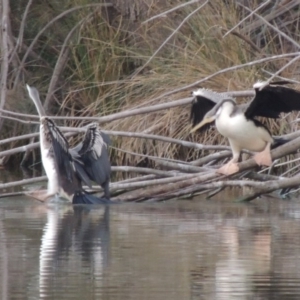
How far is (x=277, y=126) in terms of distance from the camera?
380 inches

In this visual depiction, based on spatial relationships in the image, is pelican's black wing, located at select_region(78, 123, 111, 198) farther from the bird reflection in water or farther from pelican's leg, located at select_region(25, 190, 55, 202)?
pelican's leg, located at select_region(25, 190, 55, 202)

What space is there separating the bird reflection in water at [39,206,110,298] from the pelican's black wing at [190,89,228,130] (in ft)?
3.03

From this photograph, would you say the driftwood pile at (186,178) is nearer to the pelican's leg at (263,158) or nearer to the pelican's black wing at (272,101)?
the pelican's leg at (263,158)

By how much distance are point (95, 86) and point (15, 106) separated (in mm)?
893

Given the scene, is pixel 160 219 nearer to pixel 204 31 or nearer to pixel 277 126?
pixel 277 126

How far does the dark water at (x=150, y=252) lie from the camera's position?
434 centimetres

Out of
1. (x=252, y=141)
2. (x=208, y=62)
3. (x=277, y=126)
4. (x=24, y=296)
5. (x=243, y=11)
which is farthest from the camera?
(x=243, y=11)

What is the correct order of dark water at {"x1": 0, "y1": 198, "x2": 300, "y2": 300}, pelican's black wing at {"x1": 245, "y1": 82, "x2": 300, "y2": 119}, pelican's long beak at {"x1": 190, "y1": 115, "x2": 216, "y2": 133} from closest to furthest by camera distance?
dark water at {"x1": 0, "y1": 198, "x2": 300, "y2": 300} < pelican's black wing at {"x1": 245, "y1": 82, "x2": 300, "y2": 119} < pelican's long beak at {"x1": 190, "y1": 115, "x2": 216, "y2": 133}

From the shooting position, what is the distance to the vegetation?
10.1 m

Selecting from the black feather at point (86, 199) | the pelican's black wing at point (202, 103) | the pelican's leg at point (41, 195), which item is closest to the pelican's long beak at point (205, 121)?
the pelican's black wing at point (202, 103)

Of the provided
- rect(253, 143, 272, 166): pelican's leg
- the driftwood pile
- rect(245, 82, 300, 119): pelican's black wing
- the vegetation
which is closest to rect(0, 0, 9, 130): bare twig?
the vegetation

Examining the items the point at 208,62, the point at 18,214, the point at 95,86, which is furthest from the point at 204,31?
the point at 18,214

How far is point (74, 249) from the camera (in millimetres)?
5375

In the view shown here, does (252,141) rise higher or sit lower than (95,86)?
lower
